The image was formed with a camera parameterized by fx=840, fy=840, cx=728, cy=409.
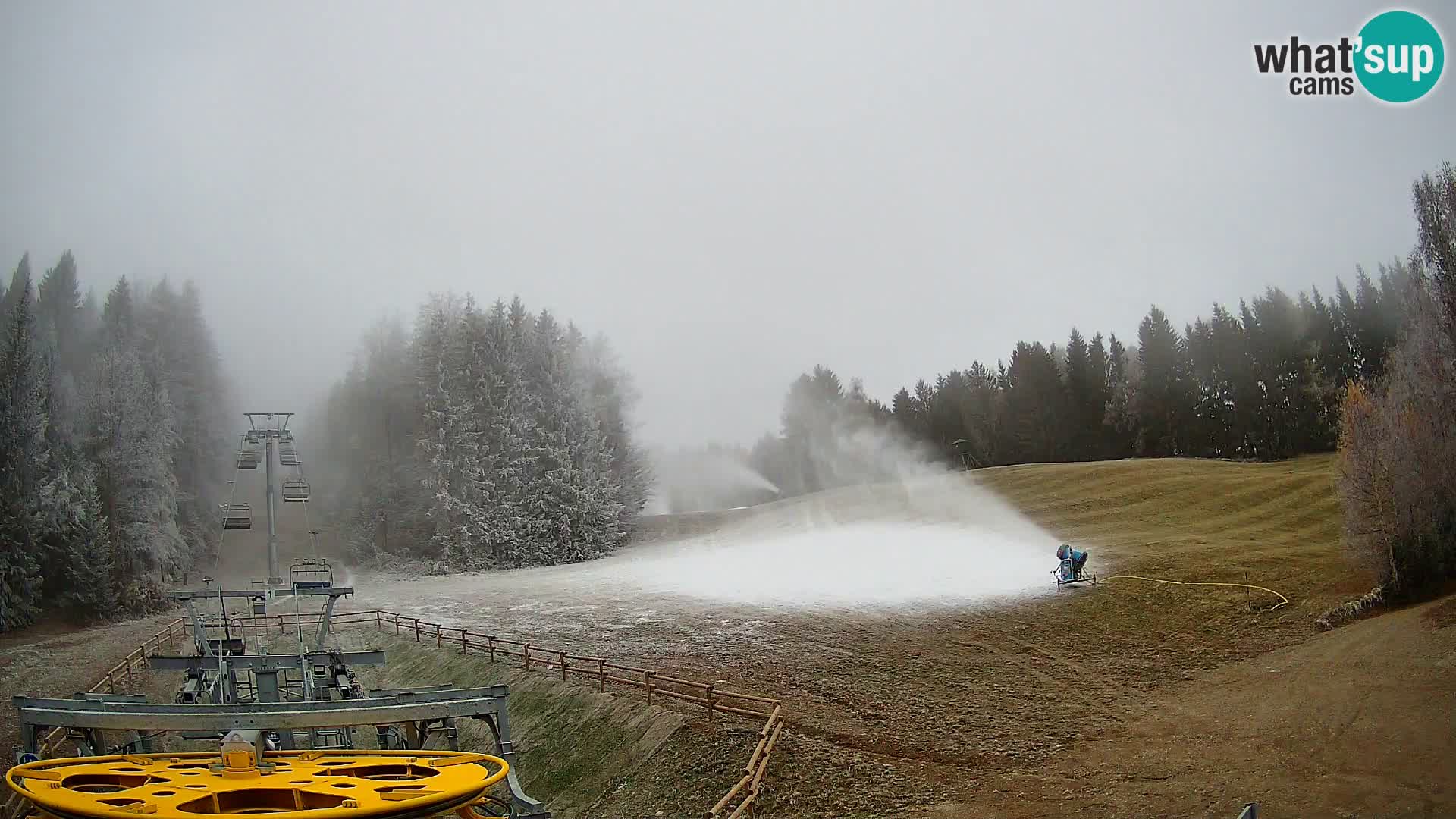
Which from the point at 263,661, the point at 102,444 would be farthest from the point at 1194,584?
the point at 102,444

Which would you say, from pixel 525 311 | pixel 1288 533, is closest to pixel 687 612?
pixel 1288 533

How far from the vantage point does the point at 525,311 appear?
5500cm

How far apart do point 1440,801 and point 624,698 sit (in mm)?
13699

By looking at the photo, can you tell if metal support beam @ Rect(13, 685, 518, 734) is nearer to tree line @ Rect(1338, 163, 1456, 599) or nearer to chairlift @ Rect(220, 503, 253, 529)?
chairlift @ Rect(220, 503, 253, 529)

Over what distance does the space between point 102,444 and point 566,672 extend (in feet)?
86.6

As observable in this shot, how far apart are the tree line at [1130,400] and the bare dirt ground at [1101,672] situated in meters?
8.57

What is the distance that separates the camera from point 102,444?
3441 centimetres

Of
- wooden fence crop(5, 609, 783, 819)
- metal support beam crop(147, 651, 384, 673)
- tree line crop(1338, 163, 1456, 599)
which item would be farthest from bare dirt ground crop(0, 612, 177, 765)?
tree line crop(1338, 163, 1456, 599)

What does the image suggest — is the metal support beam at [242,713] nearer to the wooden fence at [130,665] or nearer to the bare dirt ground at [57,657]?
the wooden fence at [130,665]

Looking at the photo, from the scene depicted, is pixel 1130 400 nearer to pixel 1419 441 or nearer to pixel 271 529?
pixel 1419 441

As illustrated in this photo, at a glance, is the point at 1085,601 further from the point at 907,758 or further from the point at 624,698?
the point at 624,698

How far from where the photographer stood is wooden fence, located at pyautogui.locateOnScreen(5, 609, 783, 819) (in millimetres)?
14047

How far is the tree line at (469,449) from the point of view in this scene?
151 ft

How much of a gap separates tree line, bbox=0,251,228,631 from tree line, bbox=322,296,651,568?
726 cm
